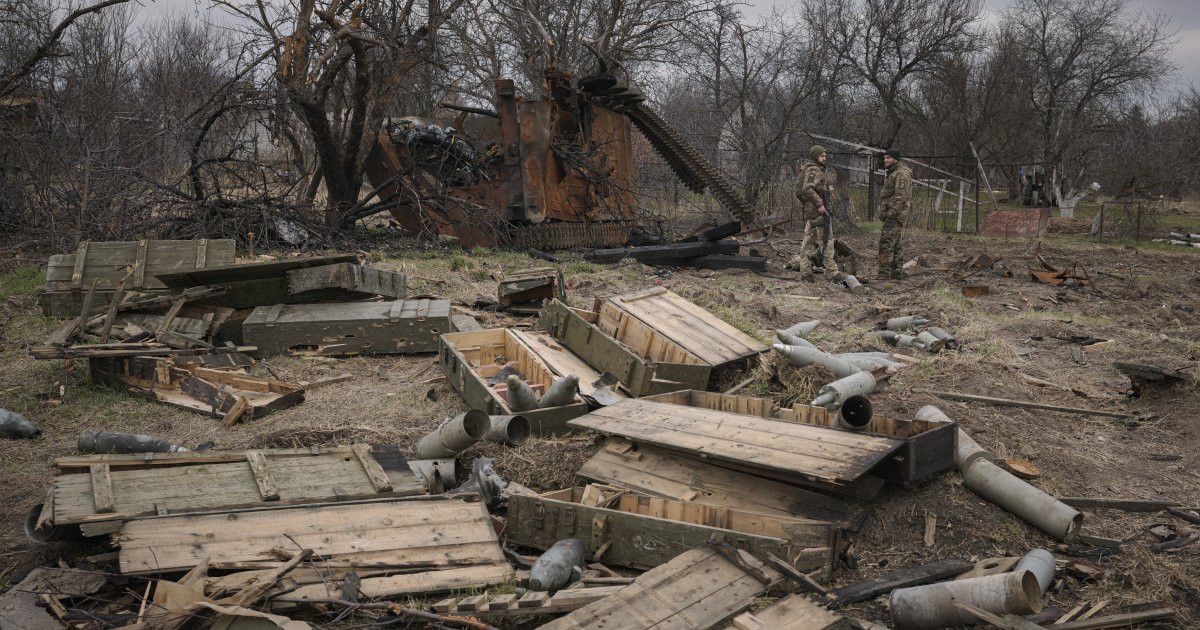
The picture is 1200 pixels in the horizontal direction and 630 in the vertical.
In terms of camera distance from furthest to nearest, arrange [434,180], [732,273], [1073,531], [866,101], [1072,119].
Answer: [866,101]
[1072,119]
[434,180]
[732,273]
[1073,531]

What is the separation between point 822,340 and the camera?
29.8 feet

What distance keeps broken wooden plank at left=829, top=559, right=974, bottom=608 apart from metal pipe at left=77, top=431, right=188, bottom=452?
4.34m

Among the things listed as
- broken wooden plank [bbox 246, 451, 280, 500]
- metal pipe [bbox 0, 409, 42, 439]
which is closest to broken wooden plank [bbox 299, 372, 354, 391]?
metal pipe [bbox 0, 409, 42, 439]

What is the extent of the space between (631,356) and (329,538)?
10.8 ft

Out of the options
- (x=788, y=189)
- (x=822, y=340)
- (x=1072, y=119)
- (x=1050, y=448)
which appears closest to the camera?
(x=1050, y=448)

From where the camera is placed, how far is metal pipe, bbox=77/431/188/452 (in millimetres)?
5977

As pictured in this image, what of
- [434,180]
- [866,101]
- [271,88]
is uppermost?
[866,101]

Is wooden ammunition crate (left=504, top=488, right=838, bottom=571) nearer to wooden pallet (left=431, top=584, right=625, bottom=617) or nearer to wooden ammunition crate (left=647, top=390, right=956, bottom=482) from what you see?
wooden pallet (left=431, top=584, right=625, bottom=617)

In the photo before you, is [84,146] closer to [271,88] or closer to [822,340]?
[271,88]

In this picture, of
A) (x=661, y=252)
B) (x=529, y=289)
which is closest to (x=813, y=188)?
(x=661, y=252)

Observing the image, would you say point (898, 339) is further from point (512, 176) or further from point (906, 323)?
point (512, 176)

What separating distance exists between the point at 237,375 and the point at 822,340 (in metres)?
5.49

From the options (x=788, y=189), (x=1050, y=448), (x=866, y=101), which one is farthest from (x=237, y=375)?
(x=866, y=101)

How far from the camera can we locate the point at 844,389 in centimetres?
632
